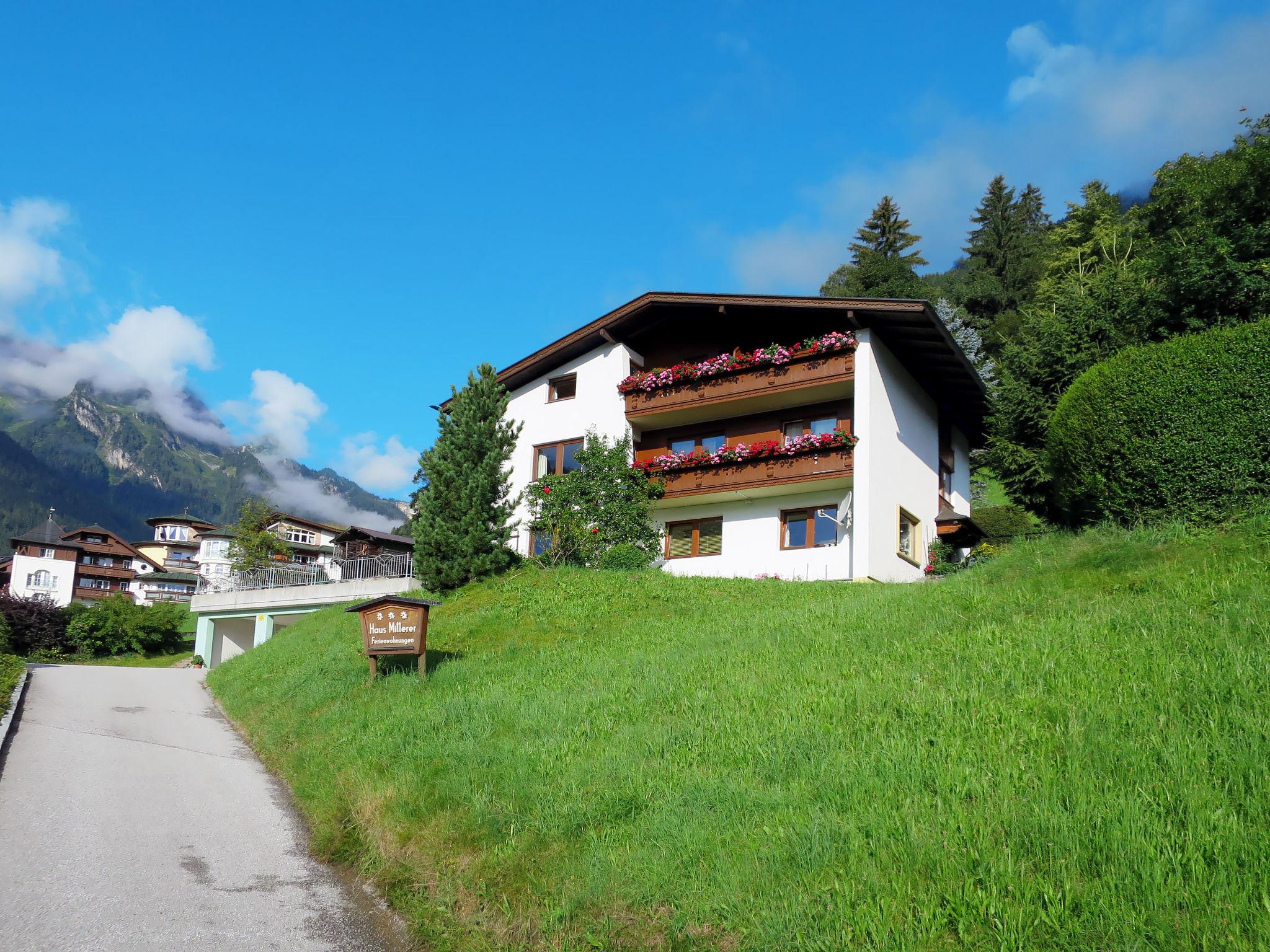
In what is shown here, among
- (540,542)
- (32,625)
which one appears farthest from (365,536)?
(540,542)

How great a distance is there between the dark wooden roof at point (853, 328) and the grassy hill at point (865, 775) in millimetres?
12313

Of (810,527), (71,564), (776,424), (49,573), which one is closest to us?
(810,527)

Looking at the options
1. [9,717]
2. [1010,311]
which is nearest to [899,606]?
[9,717]

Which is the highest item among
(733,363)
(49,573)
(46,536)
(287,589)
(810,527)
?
(46,536)

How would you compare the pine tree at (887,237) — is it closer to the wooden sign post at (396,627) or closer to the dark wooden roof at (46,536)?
the wooden sign post at (396,627)

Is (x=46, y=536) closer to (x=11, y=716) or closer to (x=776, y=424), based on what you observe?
(x=11, y=716)

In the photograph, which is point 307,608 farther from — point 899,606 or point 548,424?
point 899,606

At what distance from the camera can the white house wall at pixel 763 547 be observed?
24.9 metres

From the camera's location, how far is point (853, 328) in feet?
81.6

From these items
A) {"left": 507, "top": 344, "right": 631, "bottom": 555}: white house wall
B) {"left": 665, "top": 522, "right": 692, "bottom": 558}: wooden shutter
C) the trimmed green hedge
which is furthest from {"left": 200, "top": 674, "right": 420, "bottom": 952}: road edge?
{"left": 507, "top": 344, "right": 631, "bottom": 555}: white house wall

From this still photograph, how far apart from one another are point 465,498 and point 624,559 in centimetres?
468

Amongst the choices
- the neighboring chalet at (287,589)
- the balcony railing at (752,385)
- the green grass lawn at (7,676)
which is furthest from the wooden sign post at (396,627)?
the balcony railing at (752,385)

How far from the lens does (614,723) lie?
931 cm

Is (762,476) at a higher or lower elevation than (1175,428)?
higher
